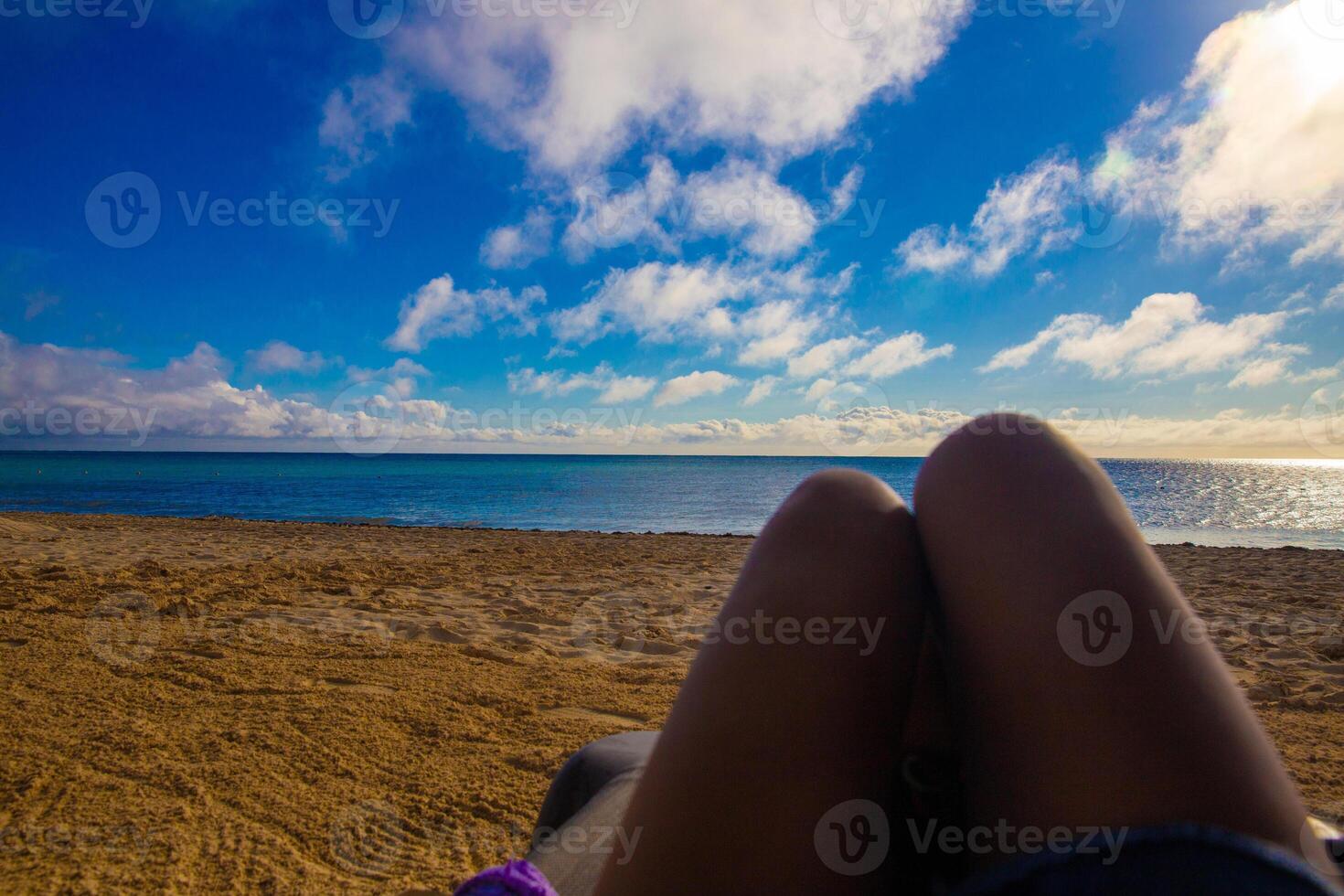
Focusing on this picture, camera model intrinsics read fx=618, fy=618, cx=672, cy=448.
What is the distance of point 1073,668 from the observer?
0.69m

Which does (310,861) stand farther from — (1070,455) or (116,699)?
(1070,455)

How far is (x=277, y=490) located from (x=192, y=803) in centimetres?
3062

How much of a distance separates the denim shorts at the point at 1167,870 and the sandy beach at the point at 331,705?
150 centimetres

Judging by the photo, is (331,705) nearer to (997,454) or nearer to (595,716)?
(595,716)

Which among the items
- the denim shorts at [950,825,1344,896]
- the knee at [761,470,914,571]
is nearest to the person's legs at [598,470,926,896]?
the knee at [761,470,914,571]

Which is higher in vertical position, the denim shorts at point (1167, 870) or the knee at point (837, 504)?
the knee at point (837, 504)

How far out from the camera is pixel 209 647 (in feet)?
11.2

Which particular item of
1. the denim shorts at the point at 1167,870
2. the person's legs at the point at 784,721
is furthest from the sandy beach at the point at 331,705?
the denim shorts at the point at 1167,870

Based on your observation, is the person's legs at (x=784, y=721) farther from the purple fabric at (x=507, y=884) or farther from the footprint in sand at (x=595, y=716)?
the footprint in sand at (x=595, y=716)

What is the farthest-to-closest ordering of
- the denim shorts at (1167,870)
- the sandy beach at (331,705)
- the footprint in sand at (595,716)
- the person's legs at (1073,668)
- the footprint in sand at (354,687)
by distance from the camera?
the footprint in sand at (354,687) → the footprint in sand at (595,716) → the sandy beach at (331,705) → the person's legs at (1073,668) → the denim shorts at (1167,870)

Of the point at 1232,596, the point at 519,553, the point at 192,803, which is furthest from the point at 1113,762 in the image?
the point at 519,553

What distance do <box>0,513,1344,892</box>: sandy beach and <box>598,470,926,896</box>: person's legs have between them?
1.15 m

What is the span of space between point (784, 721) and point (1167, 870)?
1.20ft

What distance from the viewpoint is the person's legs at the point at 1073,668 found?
2.00ft
